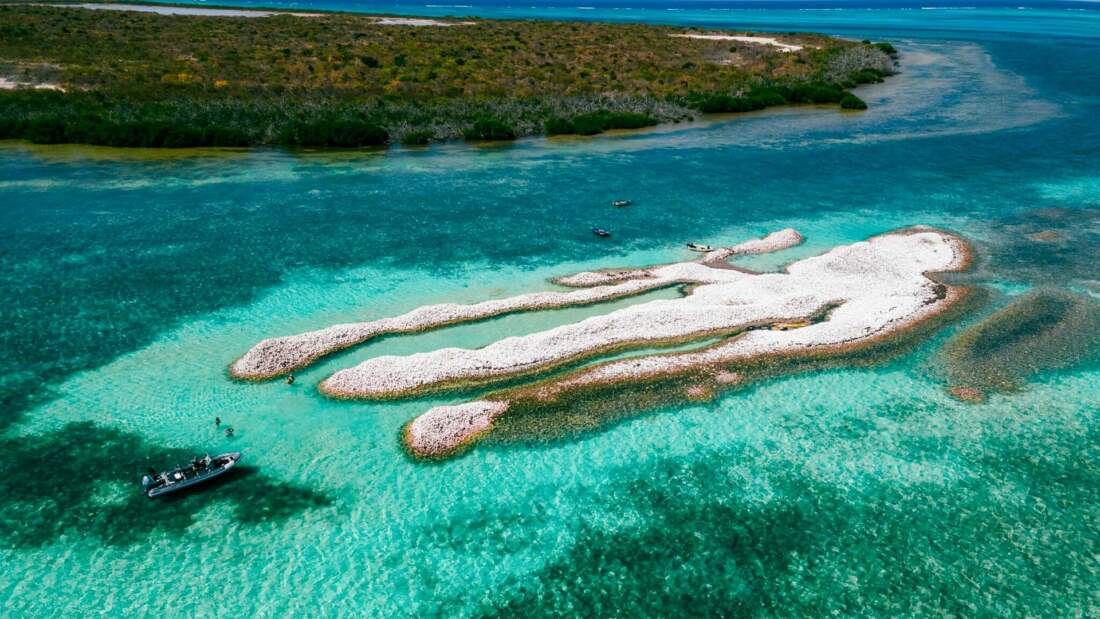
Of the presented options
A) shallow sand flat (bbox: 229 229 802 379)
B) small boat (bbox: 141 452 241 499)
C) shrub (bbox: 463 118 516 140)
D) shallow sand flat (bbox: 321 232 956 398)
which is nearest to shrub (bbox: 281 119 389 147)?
shrub (bbox: 463 118 516 140)

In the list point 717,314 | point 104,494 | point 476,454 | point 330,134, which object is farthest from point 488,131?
point 104,494

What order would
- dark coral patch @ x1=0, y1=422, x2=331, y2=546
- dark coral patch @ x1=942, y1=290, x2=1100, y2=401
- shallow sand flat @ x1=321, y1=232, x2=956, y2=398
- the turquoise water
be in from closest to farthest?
the turquoise water, dark coral patch @ x1=0, y1=422, x2=331, y2=546, shallow sand flat @ x1=321, y1=232, x2=956, y2=398, dark coral patch @ x1=942, y1=290, x2=1100, y2=401

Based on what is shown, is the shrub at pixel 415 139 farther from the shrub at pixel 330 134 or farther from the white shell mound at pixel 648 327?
the white shell mound at pixel 648 327

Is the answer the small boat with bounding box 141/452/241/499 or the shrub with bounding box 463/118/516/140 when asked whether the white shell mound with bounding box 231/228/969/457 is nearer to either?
the small boat with bounding box 141/452/241/499

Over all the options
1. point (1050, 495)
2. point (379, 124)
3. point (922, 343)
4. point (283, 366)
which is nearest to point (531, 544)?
point (283, 366)

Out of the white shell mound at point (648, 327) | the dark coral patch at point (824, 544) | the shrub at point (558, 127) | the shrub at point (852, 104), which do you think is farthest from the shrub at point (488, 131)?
the dark coral patch at point (824, 544)

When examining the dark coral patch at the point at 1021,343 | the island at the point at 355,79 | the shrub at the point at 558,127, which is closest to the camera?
the dark coral patch at the point at 1021,343

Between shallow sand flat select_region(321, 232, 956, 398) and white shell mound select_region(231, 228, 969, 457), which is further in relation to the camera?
shallow sand flat select_region(321, 232, 956, 398)
